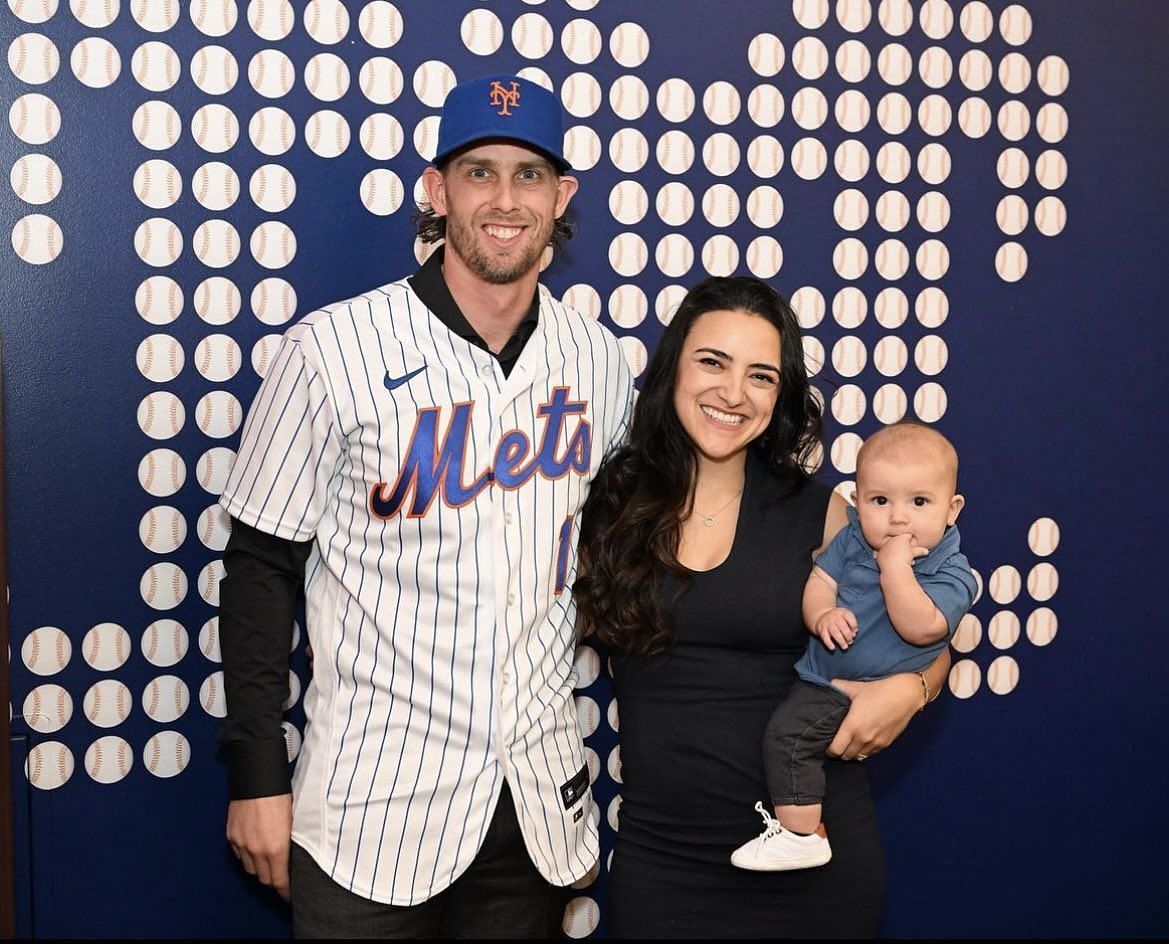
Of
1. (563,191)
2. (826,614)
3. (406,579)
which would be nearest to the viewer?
(406,579)

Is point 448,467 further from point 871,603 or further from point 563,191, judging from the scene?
point 871,603

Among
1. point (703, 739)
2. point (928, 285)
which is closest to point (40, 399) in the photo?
point (703, 739)

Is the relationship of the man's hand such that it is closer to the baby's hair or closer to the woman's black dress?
the woman's black dress

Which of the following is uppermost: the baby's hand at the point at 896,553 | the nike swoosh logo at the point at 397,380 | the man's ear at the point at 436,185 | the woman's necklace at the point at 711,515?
the man's ear at the point at 436,185

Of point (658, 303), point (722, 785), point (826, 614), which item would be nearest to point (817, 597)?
point (826, 614)

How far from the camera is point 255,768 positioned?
1.75 m

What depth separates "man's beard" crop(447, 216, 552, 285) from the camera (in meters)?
1.77

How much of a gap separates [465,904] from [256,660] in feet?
1.76

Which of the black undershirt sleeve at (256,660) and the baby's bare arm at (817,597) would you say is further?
the baby's bare arm at (817,597)

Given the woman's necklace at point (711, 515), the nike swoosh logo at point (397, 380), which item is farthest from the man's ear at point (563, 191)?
the woman's necklace at point (711, 515)

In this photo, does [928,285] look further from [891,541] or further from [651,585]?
[651,585]

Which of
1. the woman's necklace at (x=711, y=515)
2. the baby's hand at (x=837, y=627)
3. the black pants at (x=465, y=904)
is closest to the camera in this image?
the black pants at (x=465, y=904)

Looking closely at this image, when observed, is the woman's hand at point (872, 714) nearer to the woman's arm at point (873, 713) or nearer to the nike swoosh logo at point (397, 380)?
the woman's arm at point (873, 713)

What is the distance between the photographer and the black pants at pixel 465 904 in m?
1.72
